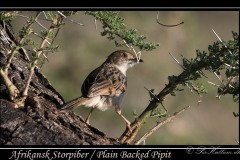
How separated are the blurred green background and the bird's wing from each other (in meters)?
4.28

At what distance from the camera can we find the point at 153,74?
16234mm

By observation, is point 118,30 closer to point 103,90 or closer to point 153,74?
point 103,90

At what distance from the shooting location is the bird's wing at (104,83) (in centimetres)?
866

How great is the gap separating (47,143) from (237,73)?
5.60ft

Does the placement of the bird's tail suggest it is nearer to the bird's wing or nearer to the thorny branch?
the bird's wing

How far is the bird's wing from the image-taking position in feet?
28.4

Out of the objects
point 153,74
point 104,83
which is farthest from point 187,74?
point 153,74

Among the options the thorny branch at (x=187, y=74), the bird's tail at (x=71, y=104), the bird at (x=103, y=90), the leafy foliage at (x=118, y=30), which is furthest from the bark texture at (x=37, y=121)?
the bird at (x=103, y=90)

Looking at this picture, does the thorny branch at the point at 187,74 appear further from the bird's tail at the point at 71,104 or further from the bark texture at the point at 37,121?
the bird's tail at the point at 71,104

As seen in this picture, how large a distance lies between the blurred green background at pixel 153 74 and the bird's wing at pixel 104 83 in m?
4.28

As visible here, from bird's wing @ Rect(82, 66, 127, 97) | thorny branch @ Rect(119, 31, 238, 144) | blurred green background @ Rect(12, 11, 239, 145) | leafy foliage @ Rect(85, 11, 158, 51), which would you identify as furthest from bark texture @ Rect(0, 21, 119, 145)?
blurred green background @ Rect(12, 11, 239, 145)

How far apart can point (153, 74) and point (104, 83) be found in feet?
24.1
